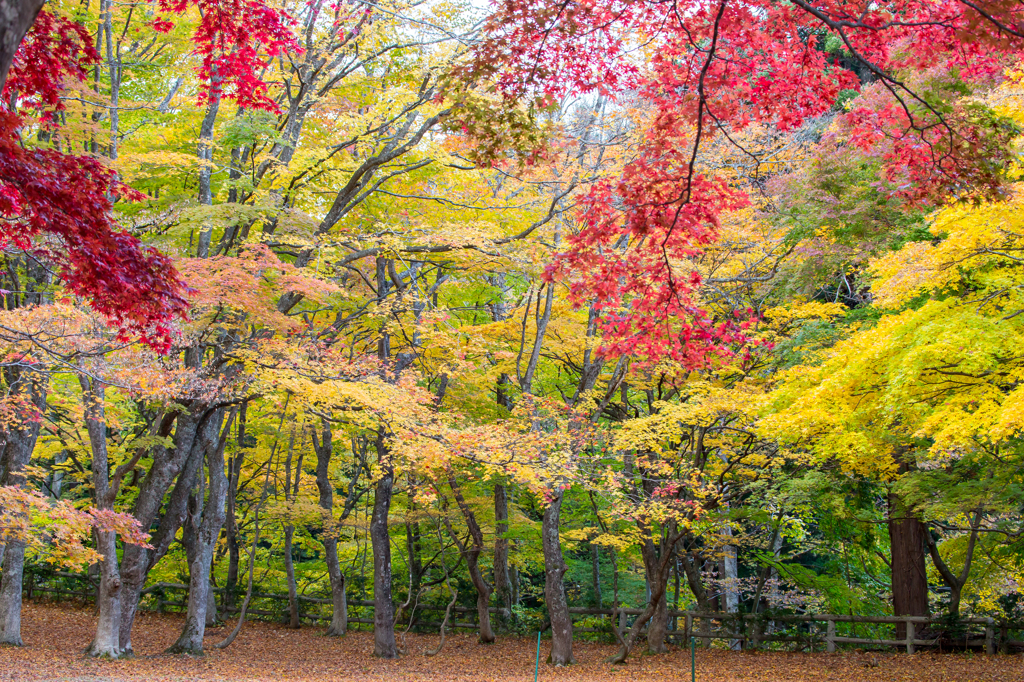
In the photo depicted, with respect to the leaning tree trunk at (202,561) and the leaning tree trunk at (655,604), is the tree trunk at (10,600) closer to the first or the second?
the leaning tree trunk at (202,561)

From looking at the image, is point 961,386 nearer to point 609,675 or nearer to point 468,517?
point 609,675

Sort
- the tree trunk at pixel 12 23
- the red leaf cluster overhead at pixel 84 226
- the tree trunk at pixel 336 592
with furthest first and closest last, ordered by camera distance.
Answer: the tree trunk at pixel 336 592 → the red leaf cluster overhead at pixel 84 226 → the tree trunk at pixel 12 23

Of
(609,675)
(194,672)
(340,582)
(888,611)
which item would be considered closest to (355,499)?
(340,582)

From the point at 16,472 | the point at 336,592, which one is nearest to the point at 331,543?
the point at 336,592

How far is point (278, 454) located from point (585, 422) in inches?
374

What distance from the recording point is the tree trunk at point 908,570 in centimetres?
1242

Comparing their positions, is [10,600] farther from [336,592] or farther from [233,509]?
[336,592]

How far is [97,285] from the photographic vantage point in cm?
395

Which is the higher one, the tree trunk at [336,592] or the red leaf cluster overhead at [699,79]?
the red leaf cluster overhead at [699,79]

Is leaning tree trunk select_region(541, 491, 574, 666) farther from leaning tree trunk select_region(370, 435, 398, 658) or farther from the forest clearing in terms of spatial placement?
leaning tree trunk select_region(370, 435, 398, 658)

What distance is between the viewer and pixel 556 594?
12484mm

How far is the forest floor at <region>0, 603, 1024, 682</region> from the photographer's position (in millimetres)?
10078

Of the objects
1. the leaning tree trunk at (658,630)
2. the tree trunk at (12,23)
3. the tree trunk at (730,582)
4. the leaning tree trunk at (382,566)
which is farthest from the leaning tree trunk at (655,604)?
the tree trunk at (12,23)

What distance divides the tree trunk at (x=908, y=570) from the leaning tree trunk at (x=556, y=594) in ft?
19.2
